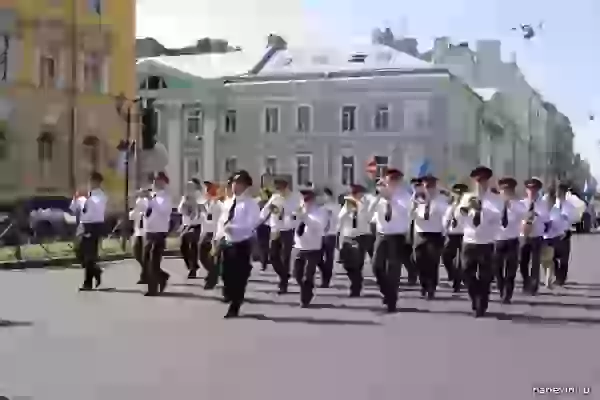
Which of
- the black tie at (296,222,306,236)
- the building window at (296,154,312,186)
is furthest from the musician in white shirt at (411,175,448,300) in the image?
the building window at (296,154,312,186)

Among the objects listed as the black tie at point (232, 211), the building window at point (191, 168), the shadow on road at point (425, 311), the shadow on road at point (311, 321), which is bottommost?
the shadow on road at point (425, 311)

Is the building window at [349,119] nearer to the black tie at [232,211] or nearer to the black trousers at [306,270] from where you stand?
the black tie at [232,211]

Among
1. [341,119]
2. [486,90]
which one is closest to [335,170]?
[341,119]

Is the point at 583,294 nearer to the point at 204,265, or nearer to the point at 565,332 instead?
the point at 565,332

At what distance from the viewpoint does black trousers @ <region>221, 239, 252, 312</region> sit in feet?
31.2

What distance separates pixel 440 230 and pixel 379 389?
5586 mm

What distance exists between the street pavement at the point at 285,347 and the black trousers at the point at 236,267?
322 millimetres

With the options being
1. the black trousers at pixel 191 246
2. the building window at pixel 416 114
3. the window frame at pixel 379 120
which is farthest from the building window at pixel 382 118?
the black trousers at pixel 191 246

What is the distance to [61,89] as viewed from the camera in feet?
29.4

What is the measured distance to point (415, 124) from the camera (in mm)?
9422

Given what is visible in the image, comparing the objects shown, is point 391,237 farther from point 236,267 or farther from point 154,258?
point 154,258

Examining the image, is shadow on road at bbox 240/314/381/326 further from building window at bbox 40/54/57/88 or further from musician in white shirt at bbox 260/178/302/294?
building window at bbox 40/54/57/88

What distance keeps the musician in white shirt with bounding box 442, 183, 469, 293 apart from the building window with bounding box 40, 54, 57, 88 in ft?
14.2

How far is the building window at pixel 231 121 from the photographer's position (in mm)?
8852
